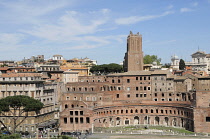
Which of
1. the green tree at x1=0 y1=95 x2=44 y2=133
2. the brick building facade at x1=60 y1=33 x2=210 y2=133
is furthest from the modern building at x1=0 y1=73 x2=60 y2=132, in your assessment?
the brick building facade at x1=60 y1=33 x2=210 y2=133

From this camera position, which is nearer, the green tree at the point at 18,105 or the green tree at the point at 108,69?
the green tree at the point at 18,105

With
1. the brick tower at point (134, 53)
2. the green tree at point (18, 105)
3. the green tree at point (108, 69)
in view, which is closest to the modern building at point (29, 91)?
the green tree at point (18, 105)

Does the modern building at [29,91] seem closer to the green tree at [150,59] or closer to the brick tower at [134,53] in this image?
the brick tower at [134,53]

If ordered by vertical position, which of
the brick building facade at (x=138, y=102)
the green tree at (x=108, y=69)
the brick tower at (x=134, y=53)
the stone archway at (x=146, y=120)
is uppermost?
the brick tower at (x=134, y=53)

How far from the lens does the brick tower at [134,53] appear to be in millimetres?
105188

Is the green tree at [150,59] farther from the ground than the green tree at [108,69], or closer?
farther from the ground

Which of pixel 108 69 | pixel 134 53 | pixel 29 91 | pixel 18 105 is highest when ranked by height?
pixel 134 53

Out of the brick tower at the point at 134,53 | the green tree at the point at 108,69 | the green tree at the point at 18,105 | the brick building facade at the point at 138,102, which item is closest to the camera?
the green tree at the point at 18,105

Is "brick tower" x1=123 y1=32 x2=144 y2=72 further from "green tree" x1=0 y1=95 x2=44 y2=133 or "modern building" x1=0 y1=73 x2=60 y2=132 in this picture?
"green tree" x1=0 y1=95 x2=44 y2=133

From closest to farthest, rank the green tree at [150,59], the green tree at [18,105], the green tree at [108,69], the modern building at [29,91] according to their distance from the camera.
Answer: the green tree at [18,105], the modern building at [29,91], the green tree at [108,69], the green tree at [150,59]

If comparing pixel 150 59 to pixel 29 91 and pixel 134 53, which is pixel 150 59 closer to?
pixel 134 53

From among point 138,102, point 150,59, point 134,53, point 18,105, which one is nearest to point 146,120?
point 138,102

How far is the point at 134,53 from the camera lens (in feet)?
347

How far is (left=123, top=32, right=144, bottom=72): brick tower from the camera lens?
105 meters
